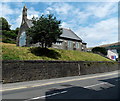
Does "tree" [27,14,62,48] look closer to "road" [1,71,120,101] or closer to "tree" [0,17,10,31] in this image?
"road" [1,71,120,101]

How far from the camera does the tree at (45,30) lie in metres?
24.5

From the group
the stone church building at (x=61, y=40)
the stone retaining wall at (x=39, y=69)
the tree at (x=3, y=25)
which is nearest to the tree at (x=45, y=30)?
the stone retaining wall at (x=39, y=69)

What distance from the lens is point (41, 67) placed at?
66.5 ft

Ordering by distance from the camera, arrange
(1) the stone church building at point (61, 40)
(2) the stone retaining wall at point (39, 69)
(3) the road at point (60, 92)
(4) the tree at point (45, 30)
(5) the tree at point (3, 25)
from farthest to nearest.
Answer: (5) the tree at point (3, 25)
(1) the stone church building at point (61, 40)
(4) the tree at point (45, 30)
(2) the stone retaining wall at point (39, 69)
(3) the road at point (60, 92)

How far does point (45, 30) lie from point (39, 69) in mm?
8141

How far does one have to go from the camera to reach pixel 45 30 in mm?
24422

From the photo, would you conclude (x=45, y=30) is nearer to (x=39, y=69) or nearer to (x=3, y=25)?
(x=39, y=69)

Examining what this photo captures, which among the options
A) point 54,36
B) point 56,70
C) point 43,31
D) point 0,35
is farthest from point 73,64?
point 0,35

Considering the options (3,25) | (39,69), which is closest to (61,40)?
(39,69)

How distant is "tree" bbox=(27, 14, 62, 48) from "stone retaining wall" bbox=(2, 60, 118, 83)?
5.32m

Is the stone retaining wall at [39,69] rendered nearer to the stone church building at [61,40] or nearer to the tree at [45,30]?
the tree at [45,30]

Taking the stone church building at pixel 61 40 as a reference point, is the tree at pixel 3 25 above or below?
above

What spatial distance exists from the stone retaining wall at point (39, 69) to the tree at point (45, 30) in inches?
210

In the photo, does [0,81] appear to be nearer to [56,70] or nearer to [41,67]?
[41,67]
